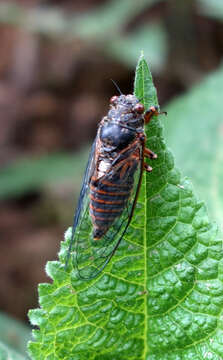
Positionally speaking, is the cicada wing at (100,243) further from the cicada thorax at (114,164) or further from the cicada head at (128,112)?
the cicada head at (128,112)

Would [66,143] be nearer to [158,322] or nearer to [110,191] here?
[110,191]

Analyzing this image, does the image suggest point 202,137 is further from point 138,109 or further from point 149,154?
point 149,154

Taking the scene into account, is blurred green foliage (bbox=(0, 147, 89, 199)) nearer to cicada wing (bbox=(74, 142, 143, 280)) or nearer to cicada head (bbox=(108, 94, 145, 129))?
cicada head (bbox=(108, 94, 145, 129))

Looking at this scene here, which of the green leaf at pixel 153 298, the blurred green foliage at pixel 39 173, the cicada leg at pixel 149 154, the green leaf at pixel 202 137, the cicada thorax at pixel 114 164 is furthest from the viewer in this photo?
the blurred green foliage at pixel 39 173

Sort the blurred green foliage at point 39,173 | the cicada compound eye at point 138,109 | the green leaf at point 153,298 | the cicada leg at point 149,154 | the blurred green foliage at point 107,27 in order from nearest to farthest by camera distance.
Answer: the green leaf at point 153,298 → the cicada leg at point 149,154 → the cicada compound eye at point 138,109 → the blurred green foliage at point 39,173 → the blurred green foliage at point 107,27

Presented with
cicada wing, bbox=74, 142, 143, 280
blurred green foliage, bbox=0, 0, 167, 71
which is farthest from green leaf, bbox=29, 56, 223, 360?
blurred green foliage, bbox=0, 0, 167, 71

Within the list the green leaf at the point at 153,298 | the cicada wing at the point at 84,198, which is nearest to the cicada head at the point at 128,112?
the cicada wing at the point at 84,198
